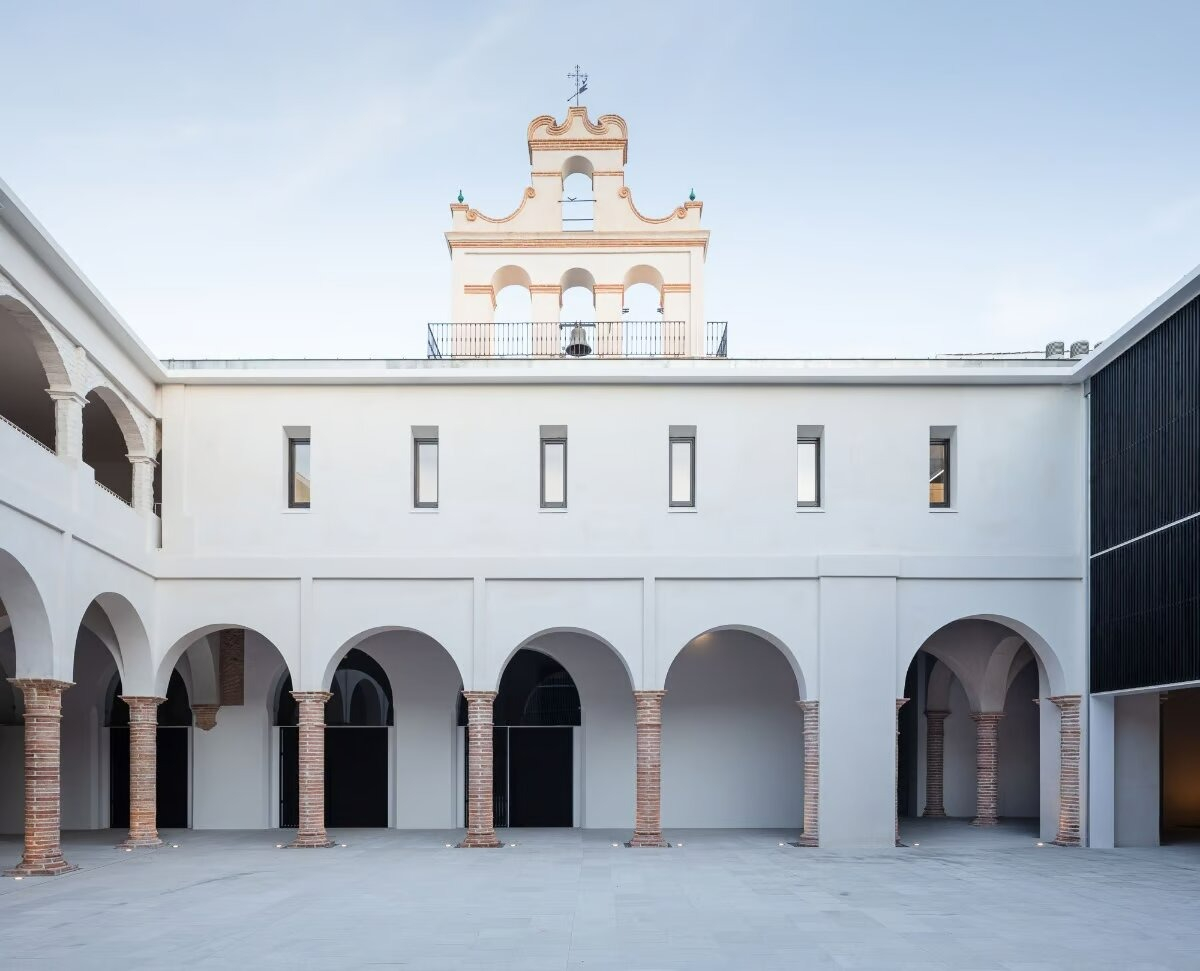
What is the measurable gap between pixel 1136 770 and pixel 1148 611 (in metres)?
3.42

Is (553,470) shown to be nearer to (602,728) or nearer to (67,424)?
(602,728)

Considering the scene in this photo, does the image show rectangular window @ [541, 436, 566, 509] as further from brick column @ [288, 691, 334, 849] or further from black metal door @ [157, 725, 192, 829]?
black metal door @ [157, 725, 192, 829]

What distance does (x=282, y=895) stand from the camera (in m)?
14.3

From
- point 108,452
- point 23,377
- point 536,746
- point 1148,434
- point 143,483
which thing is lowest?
point 536,746

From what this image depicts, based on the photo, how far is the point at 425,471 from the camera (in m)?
20.8

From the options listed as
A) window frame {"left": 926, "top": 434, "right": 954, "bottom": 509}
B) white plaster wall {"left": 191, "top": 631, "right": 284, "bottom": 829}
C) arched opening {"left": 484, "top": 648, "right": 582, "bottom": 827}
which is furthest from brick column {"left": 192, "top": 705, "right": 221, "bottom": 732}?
window frame {"left": 926, "top": 434, "right": 954, "bottom": 509}

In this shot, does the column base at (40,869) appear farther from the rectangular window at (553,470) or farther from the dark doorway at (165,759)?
the rectangular window at (553,470)

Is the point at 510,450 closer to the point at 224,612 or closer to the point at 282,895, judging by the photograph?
the point at 224,612

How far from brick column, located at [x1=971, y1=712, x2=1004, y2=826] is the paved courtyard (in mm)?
3153

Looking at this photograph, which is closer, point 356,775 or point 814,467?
point 814,467

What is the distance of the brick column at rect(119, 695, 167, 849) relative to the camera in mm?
19562

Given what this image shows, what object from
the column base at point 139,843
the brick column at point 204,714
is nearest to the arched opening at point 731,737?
the brick column at point 204,714

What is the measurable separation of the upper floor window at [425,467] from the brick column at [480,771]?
3.35m

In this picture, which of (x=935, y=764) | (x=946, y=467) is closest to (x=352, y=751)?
(x=935, y=764)
